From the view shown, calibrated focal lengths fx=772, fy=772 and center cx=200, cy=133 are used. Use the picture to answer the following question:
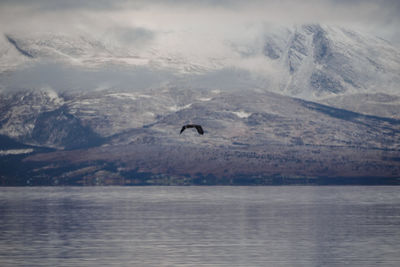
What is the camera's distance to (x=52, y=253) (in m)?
102

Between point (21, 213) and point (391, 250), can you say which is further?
point (21, 213)

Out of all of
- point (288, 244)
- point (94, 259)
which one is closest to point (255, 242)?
point (288, 244)

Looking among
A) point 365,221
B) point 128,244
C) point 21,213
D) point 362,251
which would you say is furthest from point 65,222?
point 362,251

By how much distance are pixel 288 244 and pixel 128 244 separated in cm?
2306

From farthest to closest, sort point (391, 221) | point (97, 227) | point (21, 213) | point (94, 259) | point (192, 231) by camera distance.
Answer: point (21, 213)
point (391, 221)
point (97, 227)
point (192, 231)
point (94, 259)

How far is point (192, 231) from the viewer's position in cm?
13200

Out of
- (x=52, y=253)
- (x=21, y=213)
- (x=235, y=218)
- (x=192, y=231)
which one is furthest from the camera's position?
(x=21, y=213)

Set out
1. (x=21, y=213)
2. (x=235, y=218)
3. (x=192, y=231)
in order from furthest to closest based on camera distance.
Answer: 1. (x=21, y=213)
2. (x=235, y=218)
3. (x=192, y=231)

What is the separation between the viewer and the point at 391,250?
4031 inches

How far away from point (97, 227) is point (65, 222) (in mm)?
16924

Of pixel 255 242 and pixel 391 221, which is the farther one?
pixel 391 221

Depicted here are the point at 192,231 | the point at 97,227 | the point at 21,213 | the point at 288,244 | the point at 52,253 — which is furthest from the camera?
the point at 21,213

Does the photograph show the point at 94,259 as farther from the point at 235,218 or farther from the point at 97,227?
the point at 235,218

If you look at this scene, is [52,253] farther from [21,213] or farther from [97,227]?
[21,213]
